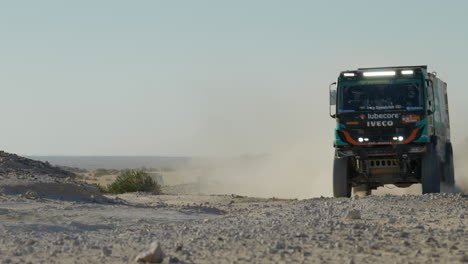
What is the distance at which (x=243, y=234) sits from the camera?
1175cm

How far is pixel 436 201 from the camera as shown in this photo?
61.5ft

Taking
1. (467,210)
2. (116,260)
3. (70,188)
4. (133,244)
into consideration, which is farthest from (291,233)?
(70,188)

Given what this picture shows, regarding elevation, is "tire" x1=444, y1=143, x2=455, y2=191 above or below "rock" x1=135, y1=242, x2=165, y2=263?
above

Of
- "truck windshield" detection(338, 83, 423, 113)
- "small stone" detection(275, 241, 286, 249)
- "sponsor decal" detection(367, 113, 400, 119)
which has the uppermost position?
"truck windshield" detection(338, 83, 423, 113)

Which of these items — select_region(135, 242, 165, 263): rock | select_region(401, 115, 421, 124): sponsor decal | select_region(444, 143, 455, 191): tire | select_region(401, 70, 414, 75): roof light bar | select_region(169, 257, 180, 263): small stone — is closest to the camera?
select_region(135, 242, 165, 263): rock

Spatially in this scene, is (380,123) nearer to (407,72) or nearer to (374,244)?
(407,72)

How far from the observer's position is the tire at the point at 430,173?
2166cm

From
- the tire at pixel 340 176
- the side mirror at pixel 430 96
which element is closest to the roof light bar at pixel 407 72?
the side mirror at pixel 430 96

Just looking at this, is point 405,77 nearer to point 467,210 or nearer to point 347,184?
point 347,184

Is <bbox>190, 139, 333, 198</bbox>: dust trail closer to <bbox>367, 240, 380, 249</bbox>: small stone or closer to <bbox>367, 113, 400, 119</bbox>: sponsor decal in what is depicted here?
<bbox>367, 113, 400, 119</bbox>: sponsor decal

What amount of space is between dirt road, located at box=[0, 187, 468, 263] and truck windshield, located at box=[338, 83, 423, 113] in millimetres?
3717

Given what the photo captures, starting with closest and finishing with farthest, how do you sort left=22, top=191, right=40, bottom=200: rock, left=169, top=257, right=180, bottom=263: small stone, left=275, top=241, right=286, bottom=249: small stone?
1. left=169, top=257, right=180, bottom=263: small stone
2. left=275, top=241, right=286, bottom=249: small stone
3. left=22, top=191, right=40, bottom=200: rock

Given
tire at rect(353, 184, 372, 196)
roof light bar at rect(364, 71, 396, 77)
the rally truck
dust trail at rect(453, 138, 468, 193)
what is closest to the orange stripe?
the rally truck

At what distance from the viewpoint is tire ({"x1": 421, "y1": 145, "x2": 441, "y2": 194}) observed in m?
21.7
